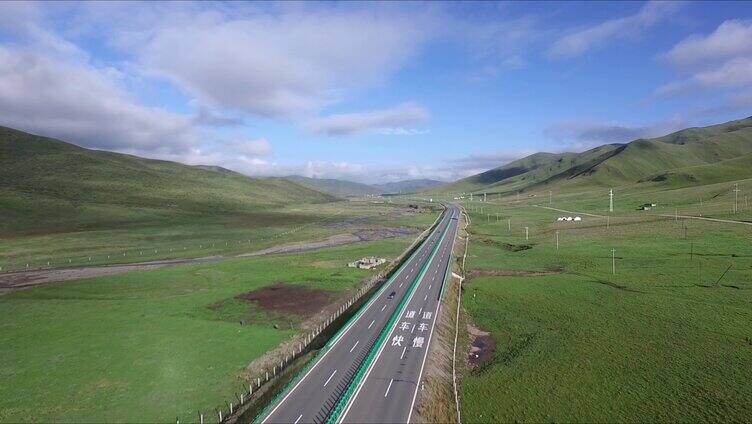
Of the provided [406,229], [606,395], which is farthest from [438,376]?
[406,229]

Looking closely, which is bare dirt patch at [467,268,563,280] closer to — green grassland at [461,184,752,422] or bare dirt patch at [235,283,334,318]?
green grassland at [461,184,752,422]

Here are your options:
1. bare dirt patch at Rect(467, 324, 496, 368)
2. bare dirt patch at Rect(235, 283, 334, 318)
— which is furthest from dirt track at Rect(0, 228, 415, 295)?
bare dirt patch at Rect(467, 324, 496, 368)

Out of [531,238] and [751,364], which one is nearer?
[751,364]

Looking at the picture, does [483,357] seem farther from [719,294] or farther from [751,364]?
[719,294]

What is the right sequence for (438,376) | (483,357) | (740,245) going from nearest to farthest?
1. (438,376)
2. (483,357)
3. (740,245)

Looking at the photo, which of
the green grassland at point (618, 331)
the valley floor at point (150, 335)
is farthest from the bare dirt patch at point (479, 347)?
the valley floor at point (150, 335)

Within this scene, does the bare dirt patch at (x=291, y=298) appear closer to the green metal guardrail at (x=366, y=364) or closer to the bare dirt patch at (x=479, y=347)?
the green metal guardrail at (x=366, y=364)

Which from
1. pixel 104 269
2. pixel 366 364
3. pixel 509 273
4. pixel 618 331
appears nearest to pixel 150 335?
pixel 366 364

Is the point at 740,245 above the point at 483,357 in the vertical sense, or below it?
above
